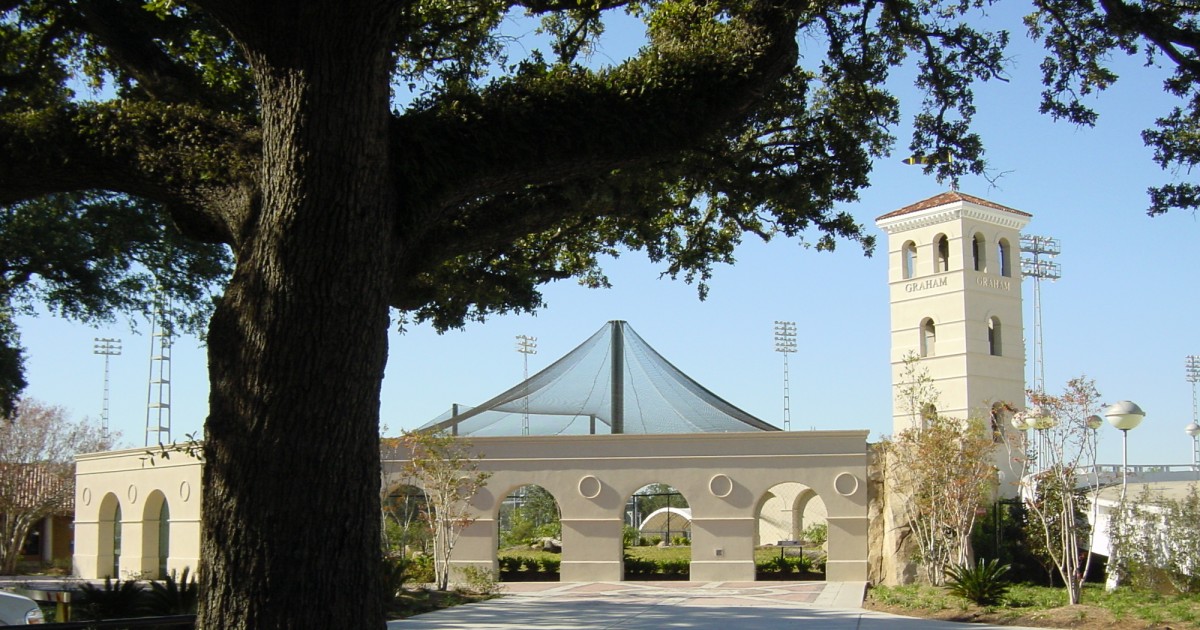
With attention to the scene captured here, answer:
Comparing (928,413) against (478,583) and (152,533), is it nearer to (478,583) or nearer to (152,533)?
(478,583)

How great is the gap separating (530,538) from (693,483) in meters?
14.4

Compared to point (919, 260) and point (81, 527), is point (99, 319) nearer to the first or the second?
point (81, 527)

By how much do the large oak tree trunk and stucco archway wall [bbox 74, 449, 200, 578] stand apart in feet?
64.5

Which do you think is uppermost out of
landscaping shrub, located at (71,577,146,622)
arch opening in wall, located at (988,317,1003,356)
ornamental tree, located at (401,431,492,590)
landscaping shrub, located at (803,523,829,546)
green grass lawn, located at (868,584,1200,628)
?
arch opening in wall, located at (988,317,1003,356)

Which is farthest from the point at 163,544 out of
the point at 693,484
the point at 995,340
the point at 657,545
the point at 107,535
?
the point at 995,340

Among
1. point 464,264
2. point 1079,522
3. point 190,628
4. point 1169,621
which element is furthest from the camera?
point 1079,522

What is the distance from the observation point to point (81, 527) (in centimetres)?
2870

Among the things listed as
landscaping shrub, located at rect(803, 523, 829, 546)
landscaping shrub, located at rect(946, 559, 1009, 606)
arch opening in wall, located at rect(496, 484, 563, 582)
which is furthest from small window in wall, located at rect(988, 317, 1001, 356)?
landscaping shrub, located at rect(946, 559, 1009, 606)

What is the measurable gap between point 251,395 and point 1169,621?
37.9ft

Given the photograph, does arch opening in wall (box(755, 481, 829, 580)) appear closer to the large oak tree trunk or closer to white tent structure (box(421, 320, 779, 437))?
white tent structure (box(421, 320, 779, 437))

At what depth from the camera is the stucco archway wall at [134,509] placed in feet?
82.4

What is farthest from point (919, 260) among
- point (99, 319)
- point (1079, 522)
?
point (99, 319)

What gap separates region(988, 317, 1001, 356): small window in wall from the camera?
39.3 meters

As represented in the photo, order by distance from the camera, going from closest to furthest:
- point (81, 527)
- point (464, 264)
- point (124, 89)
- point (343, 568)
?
point (343, 568)
point (124, 89)
point (464, 264)
point (81, 527)
